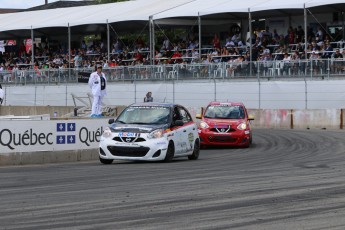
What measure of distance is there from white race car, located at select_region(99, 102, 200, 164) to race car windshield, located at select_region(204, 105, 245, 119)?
626 cm

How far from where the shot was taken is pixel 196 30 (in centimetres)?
5181

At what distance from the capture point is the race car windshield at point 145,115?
72.8ft

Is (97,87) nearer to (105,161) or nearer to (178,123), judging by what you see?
(178,123)

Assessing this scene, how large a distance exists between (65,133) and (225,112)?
26.7 feet

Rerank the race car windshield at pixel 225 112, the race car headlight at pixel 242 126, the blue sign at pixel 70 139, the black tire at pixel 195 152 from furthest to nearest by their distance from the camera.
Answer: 1. the race car windshield at pixel 225 112
2. the race car headlight at pixel 242 126
3. the black tire at pixel 195 152
4. the blue sign at pixel 70 139

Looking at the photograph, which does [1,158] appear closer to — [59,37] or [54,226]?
[54,226]

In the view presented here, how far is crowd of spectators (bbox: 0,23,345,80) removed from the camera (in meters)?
40.5

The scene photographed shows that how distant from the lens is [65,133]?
2283cm

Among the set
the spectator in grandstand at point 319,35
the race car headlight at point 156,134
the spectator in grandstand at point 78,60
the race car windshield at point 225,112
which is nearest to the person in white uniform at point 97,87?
the race car windshield at point 225,112

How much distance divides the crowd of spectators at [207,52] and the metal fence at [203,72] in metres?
0.51

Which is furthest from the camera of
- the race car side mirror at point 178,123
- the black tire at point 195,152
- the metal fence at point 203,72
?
the metal fence at point 203,72

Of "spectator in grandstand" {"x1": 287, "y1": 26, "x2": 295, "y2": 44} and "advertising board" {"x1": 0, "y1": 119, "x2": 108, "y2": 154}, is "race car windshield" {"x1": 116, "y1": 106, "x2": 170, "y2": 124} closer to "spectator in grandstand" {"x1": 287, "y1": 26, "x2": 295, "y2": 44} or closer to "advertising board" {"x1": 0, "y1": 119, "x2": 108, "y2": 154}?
"advertising board" {"x1": 0, "y1": 119, "x2": 108, "y2": 154}

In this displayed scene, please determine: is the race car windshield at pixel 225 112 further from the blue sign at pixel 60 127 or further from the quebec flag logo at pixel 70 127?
the blue sign at pixel 60 127

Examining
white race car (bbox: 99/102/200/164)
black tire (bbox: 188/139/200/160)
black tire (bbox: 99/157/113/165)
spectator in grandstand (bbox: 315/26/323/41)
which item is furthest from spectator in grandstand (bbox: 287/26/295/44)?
black tire (bbox: 99/157/113/165)
